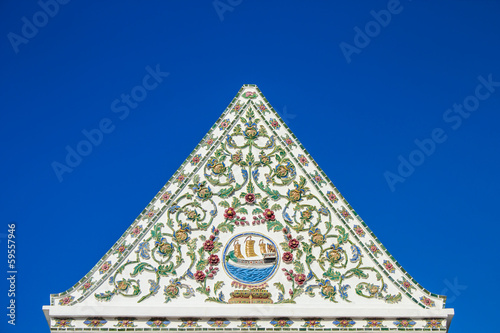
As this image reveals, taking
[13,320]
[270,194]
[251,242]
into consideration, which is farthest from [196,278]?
[13,320]

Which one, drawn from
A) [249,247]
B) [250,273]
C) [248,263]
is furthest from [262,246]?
[250,273]

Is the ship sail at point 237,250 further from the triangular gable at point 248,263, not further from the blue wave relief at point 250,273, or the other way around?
the blue wave relief at point 250,273

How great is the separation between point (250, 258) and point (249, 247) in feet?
0.57


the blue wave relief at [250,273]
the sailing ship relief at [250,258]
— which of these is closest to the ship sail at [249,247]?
the sailing ship relief at [250,258]

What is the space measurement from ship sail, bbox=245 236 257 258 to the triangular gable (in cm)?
2

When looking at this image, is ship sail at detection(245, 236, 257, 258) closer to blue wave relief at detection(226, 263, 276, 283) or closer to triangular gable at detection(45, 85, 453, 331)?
triangular gable at detection(45, 85, 453, 331)

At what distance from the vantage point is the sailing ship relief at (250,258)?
9.20 m

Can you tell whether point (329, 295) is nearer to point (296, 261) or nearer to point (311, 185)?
point (296, 261)

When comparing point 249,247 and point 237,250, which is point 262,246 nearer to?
point 249,247

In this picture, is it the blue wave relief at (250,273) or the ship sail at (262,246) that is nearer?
the blue wave relief at (250,273)

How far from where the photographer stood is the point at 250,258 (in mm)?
9273

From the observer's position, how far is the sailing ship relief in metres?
9.20

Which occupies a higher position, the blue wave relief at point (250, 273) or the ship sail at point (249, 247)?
the ship sail at point (249, 247)

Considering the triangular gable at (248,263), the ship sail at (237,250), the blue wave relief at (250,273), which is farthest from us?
the ship sail at (237,250)
